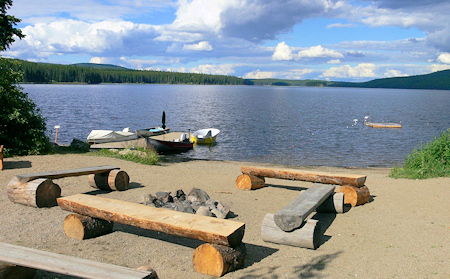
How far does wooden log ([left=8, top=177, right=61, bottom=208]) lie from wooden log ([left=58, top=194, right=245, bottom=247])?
5.95ft

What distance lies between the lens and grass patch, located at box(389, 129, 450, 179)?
475 inches

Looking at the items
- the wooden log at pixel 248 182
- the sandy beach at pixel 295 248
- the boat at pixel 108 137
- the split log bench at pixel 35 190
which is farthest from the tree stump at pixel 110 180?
the boat at pixel 108 137

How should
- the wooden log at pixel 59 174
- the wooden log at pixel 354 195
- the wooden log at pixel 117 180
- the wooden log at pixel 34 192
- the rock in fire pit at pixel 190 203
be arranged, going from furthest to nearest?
the wooden log at pixel 117 180 → the wooden log at pixel 354 195 → the wooden log at pixel 59 174 → the wooden log at pixel 34 192 → the rock in fire pit at pixel 190 203

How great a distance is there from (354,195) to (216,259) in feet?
16.9

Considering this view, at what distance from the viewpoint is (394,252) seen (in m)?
6.00

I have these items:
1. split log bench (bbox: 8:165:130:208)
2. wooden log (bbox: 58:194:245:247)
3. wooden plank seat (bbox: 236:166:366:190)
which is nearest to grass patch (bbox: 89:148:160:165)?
wooden plank seat (bbox: 236:166:366:190)

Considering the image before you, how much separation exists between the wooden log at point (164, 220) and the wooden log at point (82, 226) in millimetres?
124

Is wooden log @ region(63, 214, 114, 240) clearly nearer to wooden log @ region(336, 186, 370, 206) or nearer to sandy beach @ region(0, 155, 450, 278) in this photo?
sandy beach @ region(0, 155, 450, 278)

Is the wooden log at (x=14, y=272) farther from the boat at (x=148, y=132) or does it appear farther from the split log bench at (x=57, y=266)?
the boat at (x=148, y=132)

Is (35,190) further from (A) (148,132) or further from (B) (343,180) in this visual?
(A) (148,132)

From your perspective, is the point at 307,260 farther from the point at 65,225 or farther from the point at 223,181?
the point at 223,181

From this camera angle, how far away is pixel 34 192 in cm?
776

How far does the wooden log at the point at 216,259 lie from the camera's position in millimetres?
4977

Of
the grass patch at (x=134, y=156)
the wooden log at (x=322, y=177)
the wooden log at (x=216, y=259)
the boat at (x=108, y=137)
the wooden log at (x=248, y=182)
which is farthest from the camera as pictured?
the boat at (x=108, y=137)
